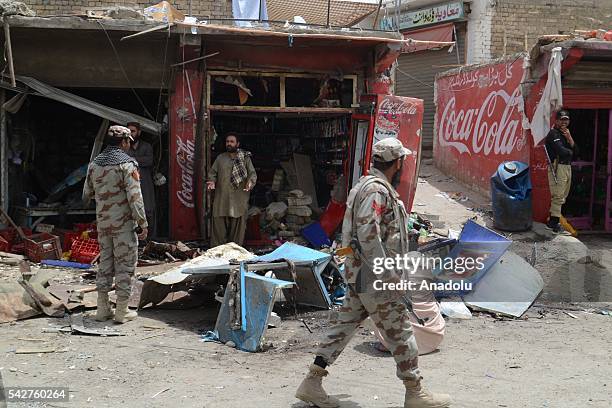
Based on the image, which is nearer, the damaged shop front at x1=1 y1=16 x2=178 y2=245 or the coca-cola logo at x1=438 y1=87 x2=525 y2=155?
the damaged shop front at x1=1 y1=16 x2=178 y2=245

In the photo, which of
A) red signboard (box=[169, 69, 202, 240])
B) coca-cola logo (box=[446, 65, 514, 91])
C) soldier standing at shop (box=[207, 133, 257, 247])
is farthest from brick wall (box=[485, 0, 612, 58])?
soldier standing at shop (box=[207, 133, 257, 247])

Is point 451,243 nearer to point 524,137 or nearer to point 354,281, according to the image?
point 354,281

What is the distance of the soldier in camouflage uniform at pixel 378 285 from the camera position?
3.95 meters

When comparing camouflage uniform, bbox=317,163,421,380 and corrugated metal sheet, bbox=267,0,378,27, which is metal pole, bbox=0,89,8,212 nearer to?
corrugated metal sheet, bbox=267,0,378,27

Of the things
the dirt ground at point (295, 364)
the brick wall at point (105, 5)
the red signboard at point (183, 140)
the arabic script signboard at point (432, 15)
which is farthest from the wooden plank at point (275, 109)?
the arabic script signboard at point (432, 15)

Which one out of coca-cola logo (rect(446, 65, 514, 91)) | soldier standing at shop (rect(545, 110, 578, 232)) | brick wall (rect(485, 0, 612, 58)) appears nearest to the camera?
soldier standing at shop (rect(545, 110, 578, 232))

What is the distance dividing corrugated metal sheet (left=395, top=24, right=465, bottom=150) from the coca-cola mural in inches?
67.0

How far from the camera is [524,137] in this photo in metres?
11.0

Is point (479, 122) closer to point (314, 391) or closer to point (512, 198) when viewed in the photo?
point (512, 198)

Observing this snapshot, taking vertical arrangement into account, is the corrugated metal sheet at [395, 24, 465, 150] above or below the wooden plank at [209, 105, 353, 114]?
above

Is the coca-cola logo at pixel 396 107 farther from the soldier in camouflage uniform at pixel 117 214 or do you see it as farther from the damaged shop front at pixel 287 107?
the soldier in camouflage uniform at pixel 117 214

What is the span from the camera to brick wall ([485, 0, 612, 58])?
1573cm

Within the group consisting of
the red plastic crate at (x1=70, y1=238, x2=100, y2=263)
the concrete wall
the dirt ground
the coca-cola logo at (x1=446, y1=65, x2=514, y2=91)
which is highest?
the concrete wall

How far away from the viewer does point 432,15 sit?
16609mm
